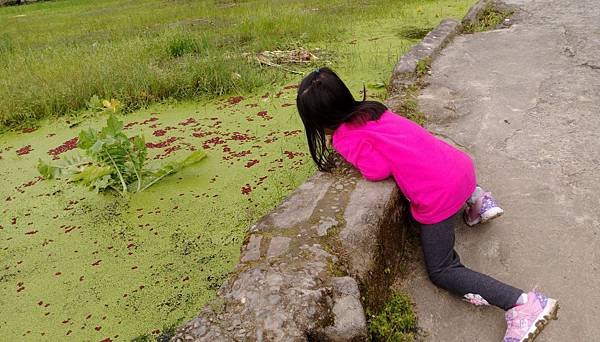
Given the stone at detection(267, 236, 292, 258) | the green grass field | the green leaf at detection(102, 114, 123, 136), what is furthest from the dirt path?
the green leaf at detection(102, 114, 123, 136)

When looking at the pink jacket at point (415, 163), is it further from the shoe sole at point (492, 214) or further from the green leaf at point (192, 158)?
the green leaf at point (192, 158)

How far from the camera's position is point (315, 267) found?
163 centimetres

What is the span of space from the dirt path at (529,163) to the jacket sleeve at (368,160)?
1.30 ft

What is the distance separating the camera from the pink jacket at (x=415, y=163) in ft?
6.03

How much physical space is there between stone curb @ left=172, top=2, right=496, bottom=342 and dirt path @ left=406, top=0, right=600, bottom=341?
267mm

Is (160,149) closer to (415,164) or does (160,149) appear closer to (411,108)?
(411,108)

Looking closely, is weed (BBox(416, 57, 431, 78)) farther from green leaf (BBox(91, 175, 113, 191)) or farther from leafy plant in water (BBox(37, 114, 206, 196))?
green leaf (BBox(91, 175, 113, 191))

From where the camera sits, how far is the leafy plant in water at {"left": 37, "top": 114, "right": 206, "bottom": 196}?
2.78 m

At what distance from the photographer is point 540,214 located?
6.84 ft

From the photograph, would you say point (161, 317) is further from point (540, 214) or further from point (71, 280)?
point (540, 214)

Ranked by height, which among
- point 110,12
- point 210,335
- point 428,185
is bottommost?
point 110,12

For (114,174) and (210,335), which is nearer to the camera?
(210,335)

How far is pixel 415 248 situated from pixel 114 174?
168 cm

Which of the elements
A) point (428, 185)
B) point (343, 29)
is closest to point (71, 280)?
point (428, 185)
